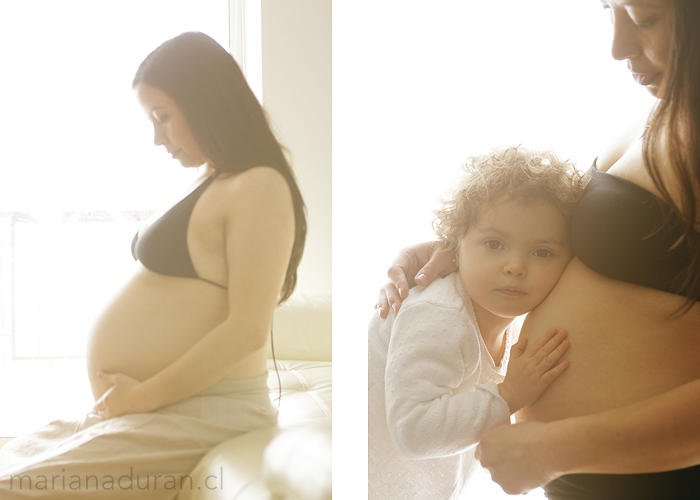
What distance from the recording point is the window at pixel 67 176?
1.08 meters

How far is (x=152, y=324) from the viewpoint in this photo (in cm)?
106

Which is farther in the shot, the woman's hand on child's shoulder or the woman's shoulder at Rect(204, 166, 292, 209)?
the woman's hand on child's shoulder

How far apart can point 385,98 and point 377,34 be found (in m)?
0.15

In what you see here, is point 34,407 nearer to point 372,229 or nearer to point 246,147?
point 246,147

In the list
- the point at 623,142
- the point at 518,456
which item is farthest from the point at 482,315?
the point at 623,142

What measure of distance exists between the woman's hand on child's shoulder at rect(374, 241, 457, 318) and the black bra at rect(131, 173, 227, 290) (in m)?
0.36

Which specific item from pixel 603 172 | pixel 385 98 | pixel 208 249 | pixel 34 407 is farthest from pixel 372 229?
pixel 34 407

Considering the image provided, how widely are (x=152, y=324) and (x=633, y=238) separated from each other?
946 millimetres

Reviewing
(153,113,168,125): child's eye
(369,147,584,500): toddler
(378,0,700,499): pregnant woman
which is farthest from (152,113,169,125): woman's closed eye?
(378,0,700,499): pregnant woman

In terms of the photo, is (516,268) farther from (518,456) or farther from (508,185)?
(518,456)

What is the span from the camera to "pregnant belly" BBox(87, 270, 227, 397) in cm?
106

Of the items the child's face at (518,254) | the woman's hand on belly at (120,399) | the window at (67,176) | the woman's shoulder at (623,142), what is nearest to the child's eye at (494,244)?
the child's face at (518,254)

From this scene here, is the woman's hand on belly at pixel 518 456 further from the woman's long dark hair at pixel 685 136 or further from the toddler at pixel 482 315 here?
the woman's long dark hair at pixel 685 136

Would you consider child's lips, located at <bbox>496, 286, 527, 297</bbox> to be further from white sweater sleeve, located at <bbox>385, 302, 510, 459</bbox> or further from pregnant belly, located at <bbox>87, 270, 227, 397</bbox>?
pregnant belly, located at <bbox>87, 270, 227, 397</bbox>
